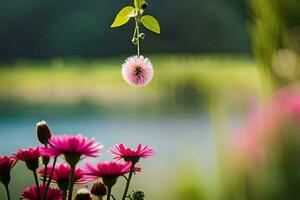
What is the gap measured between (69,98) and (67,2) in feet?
3.67

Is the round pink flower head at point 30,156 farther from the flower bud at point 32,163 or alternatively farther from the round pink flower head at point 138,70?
the round pink flower head at point 138,70

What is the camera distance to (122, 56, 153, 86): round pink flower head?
67 centimetres

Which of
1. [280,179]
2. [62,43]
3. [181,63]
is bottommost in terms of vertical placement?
[280,179]

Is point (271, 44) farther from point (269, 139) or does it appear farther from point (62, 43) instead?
point (62, 43)

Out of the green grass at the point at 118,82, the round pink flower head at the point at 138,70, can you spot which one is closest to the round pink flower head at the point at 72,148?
the round pink flower head at the point at 138,70

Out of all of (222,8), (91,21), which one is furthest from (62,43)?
(222,8)

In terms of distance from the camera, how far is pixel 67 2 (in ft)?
13.1

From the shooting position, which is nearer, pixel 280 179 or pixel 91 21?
pixel 280 179

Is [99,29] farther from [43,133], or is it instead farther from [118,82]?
[43,133]

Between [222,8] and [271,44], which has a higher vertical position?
[222,8]

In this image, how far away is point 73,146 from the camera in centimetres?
54

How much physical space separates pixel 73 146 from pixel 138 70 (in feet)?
0.51

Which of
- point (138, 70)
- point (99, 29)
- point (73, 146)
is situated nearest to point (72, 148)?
point (73, 146)

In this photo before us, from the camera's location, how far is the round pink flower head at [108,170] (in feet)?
1.81
